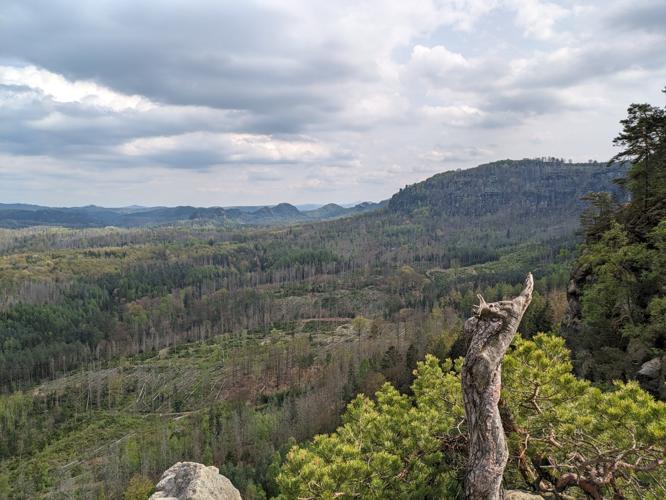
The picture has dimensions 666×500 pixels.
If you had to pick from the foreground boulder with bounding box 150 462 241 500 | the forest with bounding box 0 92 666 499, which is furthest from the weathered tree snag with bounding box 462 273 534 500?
the foreground boulder with bounding box 150 462 241 500

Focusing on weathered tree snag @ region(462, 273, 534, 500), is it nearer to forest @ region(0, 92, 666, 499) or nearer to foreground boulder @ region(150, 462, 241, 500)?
forest @ region(0, 92, 666, 499)

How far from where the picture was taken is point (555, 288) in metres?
110

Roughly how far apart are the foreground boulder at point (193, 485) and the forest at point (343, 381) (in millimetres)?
2721

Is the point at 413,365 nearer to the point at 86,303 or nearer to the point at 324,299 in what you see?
the point at 324,299

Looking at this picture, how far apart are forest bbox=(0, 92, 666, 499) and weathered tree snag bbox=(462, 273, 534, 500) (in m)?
1.19

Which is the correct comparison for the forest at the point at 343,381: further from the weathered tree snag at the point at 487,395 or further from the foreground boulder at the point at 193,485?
the foreground boulder at the point at 193,485

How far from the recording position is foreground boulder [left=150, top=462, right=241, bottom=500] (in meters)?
10.4

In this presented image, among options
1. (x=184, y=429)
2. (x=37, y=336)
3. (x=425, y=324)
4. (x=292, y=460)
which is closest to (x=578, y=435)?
(x=292, y=460)

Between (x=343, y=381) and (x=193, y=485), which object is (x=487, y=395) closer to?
(x=193, y=485)

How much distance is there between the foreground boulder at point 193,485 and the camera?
10.4 m

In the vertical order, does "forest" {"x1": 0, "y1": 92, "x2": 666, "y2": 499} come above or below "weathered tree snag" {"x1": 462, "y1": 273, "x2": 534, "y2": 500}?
below

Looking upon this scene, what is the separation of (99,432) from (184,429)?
22.8 m

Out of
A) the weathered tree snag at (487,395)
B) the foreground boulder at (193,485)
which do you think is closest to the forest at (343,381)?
the weathered tree snag at (487,395)

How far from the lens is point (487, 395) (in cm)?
850
